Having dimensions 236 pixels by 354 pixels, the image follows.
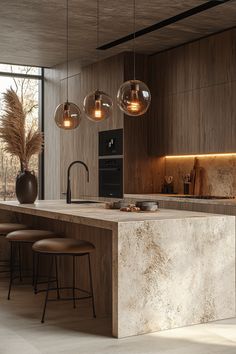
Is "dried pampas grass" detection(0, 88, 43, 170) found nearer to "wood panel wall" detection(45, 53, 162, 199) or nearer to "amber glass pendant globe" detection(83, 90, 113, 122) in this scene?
"amber glass pendant globe" detection(83, 90, 113, 122)

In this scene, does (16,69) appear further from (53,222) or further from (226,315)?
(226,315)

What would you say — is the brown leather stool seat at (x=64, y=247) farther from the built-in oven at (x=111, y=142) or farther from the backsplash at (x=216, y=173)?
the built-in oven at (x=111, y=142)

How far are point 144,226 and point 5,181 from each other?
17.4 feet

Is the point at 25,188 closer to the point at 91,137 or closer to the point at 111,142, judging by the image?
the point at 111,142

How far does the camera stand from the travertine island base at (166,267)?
388 cm

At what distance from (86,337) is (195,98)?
383 centimetres

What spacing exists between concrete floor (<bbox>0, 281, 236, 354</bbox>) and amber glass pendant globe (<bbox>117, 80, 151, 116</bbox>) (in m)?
1.66

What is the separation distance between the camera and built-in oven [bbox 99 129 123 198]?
778cm

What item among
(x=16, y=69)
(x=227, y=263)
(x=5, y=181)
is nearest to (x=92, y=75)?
(x=16, y=69)

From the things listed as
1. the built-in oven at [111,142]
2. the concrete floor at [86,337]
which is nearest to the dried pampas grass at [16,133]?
the concrete floor at [86,337]

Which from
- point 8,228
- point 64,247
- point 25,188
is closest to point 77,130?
point 25,188

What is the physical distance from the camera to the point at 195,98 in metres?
6.98

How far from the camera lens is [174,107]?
7.38 m

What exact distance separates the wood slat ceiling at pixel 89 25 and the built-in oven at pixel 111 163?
111 cm
